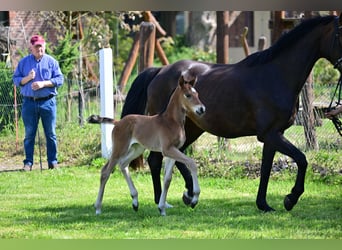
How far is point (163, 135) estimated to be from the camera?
7617 millimetres

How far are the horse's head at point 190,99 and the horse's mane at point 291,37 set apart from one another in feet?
3.40

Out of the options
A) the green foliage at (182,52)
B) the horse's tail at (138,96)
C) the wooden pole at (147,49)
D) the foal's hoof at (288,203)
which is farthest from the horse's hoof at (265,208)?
the green foliage at (182,52)

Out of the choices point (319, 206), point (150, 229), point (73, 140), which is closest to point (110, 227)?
point (150, 229)

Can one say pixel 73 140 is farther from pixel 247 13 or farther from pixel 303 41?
pixel 247 13

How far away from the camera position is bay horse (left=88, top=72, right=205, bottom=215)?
7.47 meters

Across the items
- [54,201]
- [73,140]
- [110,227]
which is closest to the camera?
[110,227]

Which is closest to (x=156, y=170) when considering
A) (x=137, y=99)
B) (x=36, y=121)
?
(x=137, y=99)

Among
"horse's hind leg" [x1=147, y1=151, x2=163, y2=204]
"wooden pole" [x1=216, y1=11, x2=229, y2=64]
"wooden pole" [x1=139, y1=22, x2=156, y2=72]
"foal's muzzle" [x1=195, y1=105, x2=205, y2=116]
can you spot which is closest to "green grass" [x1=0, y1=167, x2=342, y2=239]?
"horse's hind leg" [x1=147, y1=151, x2=163, y2=204]

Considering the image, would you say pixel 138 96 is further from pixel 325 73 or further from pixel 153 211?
pixel 325 73

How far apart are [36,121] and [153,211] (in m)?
3.88

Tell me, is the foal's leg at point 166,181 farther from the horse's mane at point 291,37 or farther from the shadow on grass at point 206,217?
the horse's mane at point 291,37

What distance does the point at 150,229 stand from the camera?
7.08 meters

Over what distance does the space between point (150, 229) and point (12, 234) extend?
4.05ft

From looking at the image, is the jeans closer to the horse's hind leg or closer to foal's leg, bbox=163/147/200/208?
the horse's hind leg
